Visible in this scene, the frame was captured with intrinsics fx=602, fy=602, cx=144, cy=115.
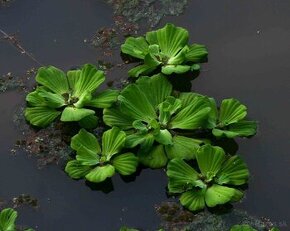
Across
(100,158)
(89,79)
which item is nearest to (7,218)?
(100,158)

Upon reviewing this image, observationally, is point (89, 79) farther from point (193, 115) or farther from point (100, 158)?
point (193, 115)

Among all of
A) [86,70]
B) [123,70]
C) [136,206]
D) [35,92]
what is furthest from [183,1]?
[136,206]

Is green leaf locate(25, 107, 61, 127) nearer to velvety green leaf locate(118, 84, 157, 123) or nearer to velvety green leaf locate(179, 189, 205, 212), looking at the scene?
velvety green leaf locate(118, 84, 157, 123)

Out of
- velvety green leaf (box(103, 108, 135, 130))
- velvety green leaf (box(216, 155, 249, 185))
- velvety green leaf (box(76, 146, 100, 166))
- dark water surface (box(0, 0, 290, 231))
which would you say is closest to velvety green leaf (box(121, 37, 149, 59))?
dark water surface (box(0, 0, 290, 231))

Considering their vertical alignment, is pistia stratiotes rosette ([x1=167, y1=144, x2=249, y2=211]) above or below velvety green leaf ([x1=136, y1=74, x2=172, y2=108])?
below

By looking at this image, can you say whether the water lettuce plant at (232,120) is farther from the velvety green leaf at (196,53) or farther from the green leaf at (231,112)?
the velvety green leaf at (196,53)

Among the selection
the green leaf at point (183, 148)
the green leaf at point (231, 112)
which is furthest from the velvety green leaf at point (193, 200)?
the green leaf at point (231, 112)

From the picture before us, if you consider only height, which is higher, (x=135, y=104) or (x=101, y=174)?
(x=135, y=104)
